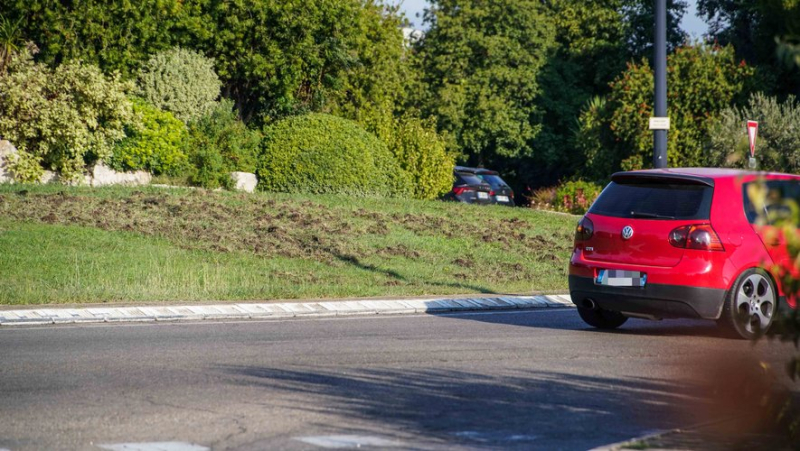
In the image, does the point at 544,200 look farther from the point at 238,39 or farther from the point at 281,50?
the point at 238,39

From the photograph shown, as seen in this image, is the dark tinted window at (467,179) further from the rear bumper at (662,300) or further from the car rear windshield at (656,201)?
the rear bumper at (662,300)

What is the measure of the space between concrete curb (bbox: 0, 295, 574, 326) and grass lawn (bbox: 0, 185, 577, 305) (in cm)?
100

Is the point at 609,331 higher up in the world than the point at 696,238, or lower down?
lower down

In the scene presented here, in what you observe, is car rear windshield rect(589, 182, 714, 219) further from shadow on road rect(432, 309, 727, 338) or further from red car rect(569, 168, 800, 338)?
shadow on road rect(432, 309, 727, 338)

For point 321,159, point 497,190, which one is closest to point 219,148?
point 321,159

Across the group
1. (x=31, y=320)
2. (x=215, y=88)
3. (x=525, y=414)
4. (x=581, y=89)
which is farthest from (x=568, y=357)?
(x=581, y=89)

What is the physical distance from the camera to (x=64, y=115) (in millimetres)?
25000

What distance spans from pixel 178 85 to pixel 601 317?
64.6ft

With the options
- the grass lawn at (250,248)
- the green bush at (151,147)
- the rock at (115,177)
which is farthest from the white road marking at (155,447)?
the green bush at (151,147)

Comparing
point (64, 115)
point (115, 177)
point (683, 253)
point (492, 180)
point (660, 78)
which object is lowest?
point (683, 253)

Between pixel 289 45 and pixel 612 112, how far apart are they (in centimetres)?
1012

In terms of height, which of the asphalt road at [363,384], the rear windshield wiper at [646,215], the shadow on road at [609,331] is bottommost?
the shadow on road at [609,331]

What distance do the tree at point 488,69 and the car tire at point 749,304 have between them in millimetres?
39876

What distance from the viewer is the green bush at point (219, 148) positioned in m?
26.9
